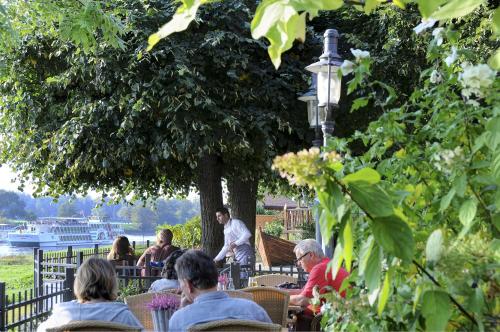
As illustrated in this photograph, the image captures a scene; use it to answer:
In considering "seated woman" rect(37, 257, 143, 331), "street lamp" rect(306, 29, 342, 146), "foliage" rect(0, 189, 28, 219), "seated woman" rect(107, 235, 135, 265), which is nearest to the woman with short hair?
"seated woman" rect(37, 257, 143, 331)

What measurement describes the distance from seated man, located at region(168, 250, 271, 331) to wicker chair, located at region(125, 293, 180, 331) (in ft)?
4.06

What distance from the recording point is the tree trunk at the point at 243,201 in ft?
46.1

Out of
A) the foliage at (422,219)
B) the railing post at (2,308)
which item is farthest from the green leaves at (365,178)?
the railing post at (2,308)

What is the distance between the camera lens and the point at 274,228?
29656 millimetres

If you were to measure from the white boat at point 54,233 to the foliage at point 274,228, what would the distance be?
1655 cm

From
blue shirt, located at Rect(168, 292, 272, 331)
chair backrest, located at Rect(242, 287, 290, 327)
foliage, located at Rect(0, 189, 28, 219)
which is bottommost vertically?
chair backrest, located at Rect(242, 287, 290, 327)

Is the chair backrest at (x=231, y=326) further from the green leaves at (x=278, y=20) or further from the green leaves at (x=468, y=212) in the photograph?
the green leaves at (x=278, y=20)

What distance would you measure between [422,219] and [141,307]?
3692 millimetres

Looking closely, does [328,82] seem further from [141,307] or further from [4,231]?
[4,231]

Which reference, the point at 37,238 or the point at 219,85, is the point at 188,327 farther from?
the point at 37,238

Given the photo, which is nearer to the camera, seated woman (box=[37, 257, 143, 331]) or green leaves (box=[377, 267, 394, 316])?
green leaves (box=[377, 267, 394, 316])

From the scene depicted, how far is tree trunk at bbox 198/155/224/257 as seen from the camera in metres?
13.0

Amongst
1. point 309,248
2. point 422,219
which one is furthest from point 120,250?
point 422,219

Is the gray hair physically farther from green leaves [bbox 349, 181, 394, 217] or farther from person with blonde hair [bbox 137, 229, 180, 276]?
person with blonde hair [bbox 137, 229, 180, 276]
